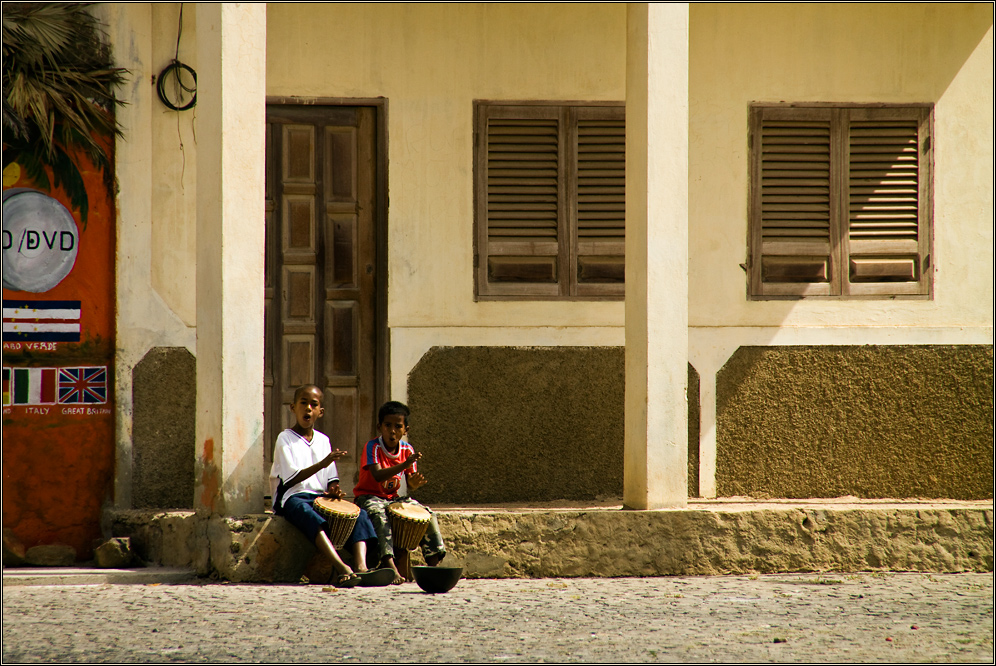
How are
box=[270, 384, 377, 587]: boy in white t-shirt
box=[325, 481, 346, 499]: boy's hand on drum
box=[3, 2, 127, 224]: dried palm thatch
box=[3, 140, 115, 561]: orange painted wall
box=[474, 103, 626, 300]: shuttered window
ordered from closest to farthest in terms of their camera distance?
1. box=[270, 384, 377, 587]: boy in white t-shirt
2. box=[325, 481, 346, 499]: boy's hand on drum
3. box=[3, 2, 127, 224]: dried palm thatch
4. box=[3, 140, 115, 561]: orange painted wall
5. box=[474, 103, 626, 300]: shuttered window

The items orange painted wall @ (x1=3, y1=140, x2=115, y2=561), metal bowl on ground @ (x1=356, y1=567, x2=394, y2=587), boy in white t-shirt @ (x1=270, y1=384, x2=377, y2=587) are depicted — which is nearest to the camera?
metal bowl on ground @ (x1=356, y1=567, x2=394, y2=587)

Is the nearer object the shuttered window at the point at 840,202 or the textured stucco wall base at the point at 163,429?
the textured stucco wall base at the point at 163,429

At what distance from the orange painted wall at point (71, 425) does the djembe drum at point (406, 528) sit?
6.91ft

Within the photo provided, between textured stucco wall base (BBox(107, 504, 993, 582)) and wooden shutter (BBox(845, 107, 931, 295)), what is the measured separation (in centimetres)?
172

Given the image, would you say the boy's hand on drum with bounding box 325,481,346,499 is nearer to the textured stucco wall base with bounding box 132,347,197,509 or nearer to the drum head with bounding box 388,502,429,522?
the drum head with bounding box 388,502,429,522

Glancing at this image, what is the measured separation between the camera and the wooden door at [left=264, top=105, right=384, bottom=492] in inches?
282

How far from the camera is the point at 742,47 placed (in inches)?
287

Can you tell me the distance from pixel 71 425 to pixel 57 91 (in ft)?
6.68

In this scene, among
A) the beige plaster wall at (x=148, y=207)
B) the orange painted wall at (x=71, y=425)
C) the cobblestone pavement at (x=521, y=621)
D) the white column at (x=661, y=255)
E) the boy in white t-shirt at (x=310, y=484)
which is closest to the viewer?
the cobblestone pavement at (x=521, y=621)

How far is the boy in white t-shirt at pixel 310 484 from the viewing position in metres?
5.72

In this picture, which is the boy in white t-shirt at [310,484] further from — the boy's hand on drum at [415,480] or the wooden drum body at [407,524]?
the boy's hand on drum at [415,480]

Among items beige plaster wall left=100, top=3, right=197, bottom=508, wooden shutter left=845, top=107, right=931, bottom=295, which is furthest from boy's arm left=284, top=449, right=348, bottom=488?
wooden shutter left=845, top=107, right=931, bottom=295

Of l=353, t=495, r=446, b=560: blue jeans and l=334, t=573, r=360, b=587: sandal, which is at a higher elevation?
l=353, t=495, r=446, b=560: blue jeans

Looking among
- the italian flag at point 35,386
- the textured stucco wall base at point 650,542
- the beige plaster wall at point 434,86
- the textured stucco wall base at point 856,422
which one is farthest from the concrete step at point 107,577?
the textured stucco wall base at point 856,422
